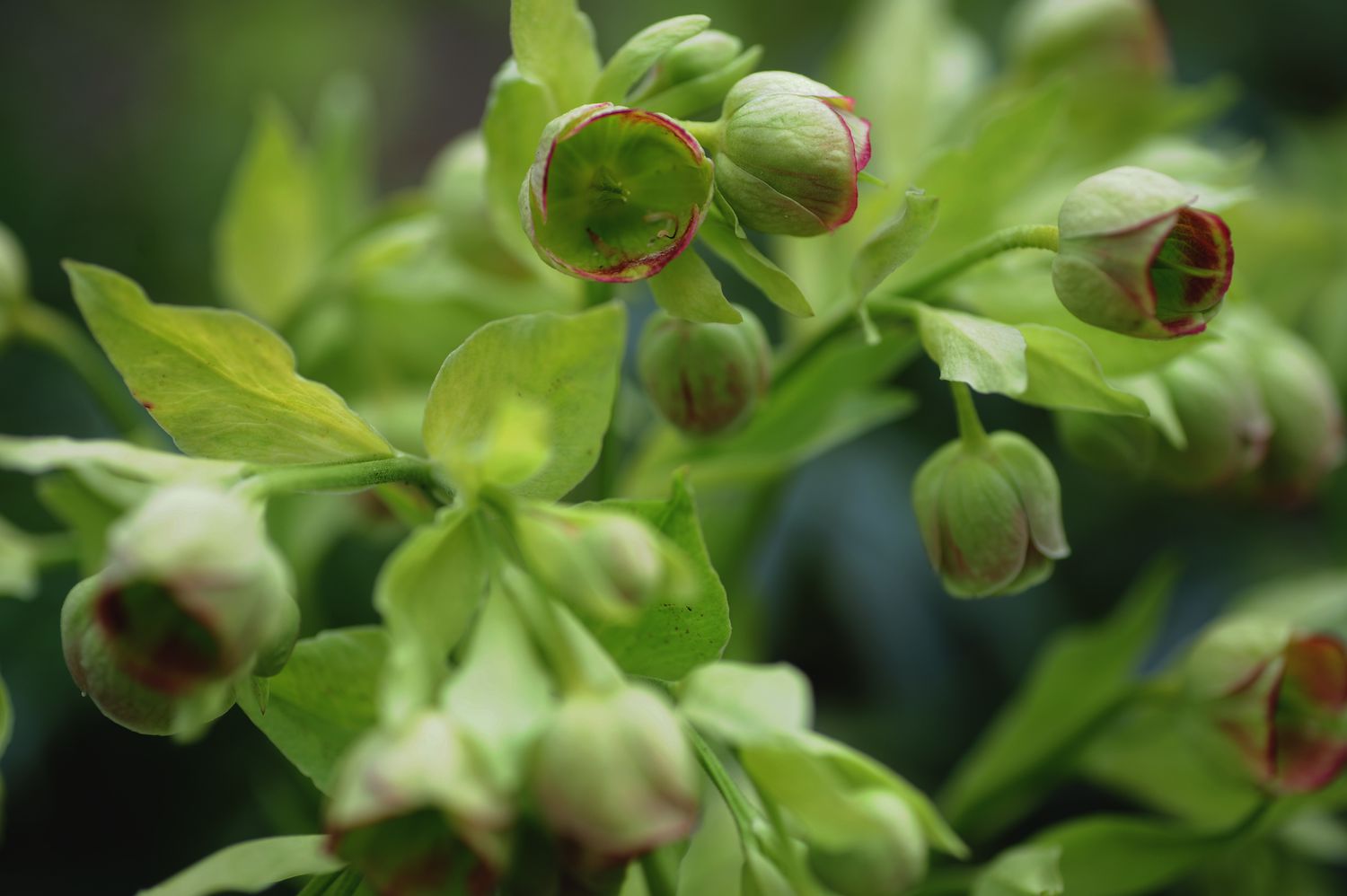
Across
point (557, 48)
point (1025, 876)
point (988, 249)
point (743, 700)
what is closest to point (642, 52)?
point (557, 48)

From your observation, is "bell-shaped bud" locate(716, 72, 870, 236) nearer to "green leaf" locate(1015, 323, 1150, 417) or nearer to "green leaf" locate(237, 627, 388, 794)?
"green leaf" locate(1015, 323, 1150, 417)

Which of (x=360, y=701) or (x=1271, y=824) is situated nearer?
(x=360, y=701)

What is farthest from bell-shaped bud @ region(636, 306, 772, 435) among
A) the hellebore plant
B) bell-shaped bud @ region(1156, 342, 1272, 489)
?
bell-shaped bud @ region(1156, 342, 1272, 489)

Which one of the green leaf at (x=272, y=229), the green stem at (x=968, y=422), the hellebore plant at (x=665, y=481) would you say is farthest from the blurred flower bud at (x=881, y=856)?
the green leaf at (x=272, y=229)

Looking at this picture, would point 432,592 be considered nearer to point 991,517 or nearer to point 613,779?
point 613,779

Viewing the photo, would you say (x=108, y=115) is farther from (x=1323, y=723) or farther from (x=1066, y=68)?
(x=1323, y=723)

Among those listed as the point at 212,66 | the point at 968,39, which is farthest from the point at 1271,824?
the point at 212,66
